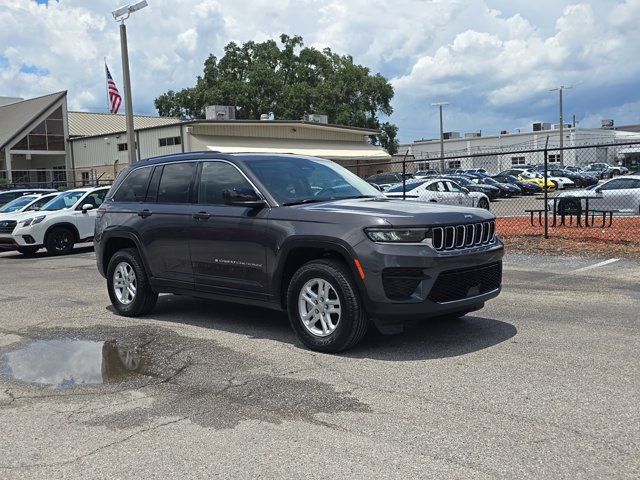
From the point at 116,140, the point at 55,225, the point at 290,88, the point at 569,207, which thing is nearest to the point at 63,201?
the point at 55,225

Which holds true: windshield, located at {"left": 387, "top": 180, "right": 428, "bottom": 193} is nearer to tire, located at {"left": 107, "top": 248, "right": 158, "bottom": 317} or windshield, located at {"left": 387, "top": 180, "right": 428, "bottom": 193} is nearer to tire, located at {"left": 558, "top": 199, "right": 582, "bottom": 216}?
tire, located at {"left": 558, "top": 199, "right": 582, "bottom": 216}

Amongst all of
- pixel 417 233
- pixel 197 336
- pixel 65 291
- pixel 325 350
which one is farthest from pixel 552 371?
pixel 65 291

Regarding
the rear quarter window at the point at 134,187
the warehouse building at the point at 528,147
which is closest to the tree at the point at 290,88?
the warehouse building at the point at 528,147

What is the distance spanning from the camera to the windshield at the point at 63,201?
1752 cm

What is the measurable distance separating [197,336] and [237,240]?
1.14 meters

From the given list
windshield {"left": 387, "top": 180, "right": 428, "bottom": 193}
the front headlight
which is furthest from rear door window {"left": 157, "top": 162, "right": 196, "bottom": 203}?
windshield {"left": 387, "top": 180, "right": 428, "bottom": 193}

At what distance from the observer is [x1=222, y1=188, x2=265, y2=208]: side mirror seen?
6.38 metres

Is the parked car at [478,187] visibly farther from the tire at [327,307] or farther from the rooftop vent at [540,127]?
the rooftop vent at [540,127]

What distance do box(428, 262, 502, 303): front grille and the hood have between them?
0.45 meters

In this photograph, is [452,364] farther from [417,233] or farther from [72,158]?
[72,158]

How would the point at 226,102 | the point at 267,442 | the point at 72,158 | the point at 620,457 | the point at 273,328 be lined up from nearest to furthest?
the point at 620,457 → the point at 267,442 → the point at 273,328 → the point at 72,158 → the point at 226,102

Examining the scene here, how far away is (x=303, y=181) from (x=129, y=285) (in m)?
2.67

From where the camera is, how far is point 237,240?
663 centimetres

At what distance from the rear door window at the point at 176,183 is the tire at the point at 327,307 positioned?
193cm
